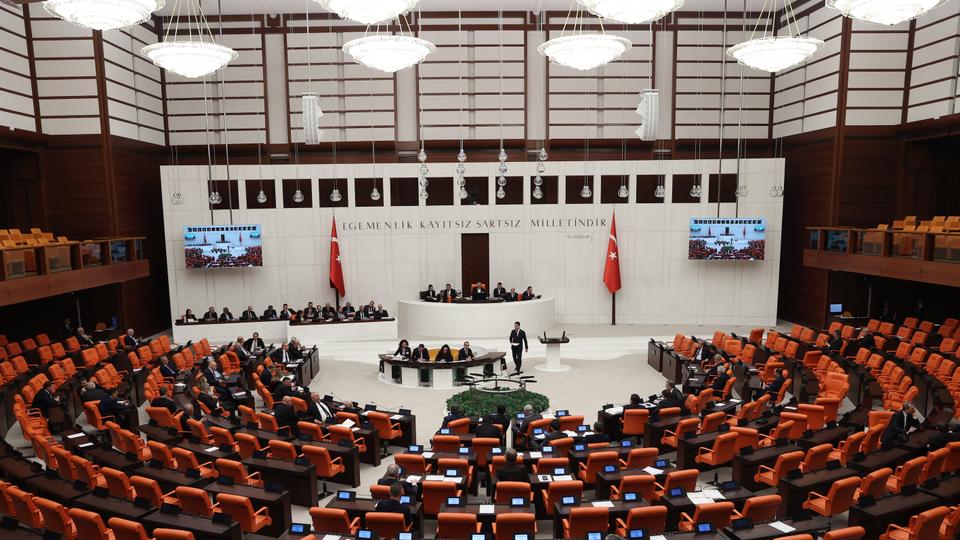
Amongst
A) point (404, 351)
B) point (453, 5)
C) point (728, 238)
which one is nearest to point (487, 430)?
point (404, 351)

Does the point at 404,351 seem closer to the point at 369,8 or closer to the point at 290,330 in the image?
the point at 290,330

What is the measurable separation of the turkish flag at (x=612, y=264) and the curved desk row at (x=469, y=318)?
Answer: 2.89 metres

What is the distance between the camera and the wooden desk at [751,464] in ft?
27.6

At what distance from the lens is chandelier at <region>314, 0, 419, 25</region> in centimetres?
774

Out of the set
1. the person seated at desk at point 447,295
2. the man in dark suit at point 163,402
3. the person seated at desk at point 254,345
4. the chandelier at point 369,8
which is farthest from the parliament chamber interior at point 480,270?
the person seated at desk at point 254,345

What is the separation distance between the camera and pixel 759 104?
2238cm

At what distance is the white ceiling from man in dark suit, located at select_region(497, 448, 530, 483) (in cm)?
1724

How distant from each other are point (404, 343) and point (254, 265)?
831 cm

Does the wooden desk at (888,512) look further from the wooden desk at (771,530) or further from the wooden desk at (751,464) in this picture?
the wooden desk at (751,464)

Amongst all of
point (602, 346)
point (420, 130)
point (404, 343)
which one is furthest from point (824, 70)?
point (404, 343)

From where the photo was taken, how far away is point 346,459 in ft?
29.8

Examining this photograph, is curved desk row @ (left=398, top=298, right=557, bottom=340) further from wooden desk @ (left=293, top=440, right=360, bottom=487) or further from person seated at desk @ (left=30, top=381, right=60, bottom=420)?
person seated at desk @ (left=30, top=381, right=60, bottom=420)

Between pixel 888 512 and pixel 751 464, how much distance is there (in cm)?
183

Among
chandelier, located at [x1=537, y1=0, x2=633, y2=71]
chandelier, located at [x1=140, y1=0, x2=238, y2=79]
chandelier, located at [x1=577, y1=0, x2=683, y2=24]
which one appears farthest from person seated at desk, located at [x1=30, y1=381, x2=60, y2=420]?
chandelier, located at [x1=577, y1=0, x2=683, y2=24]
